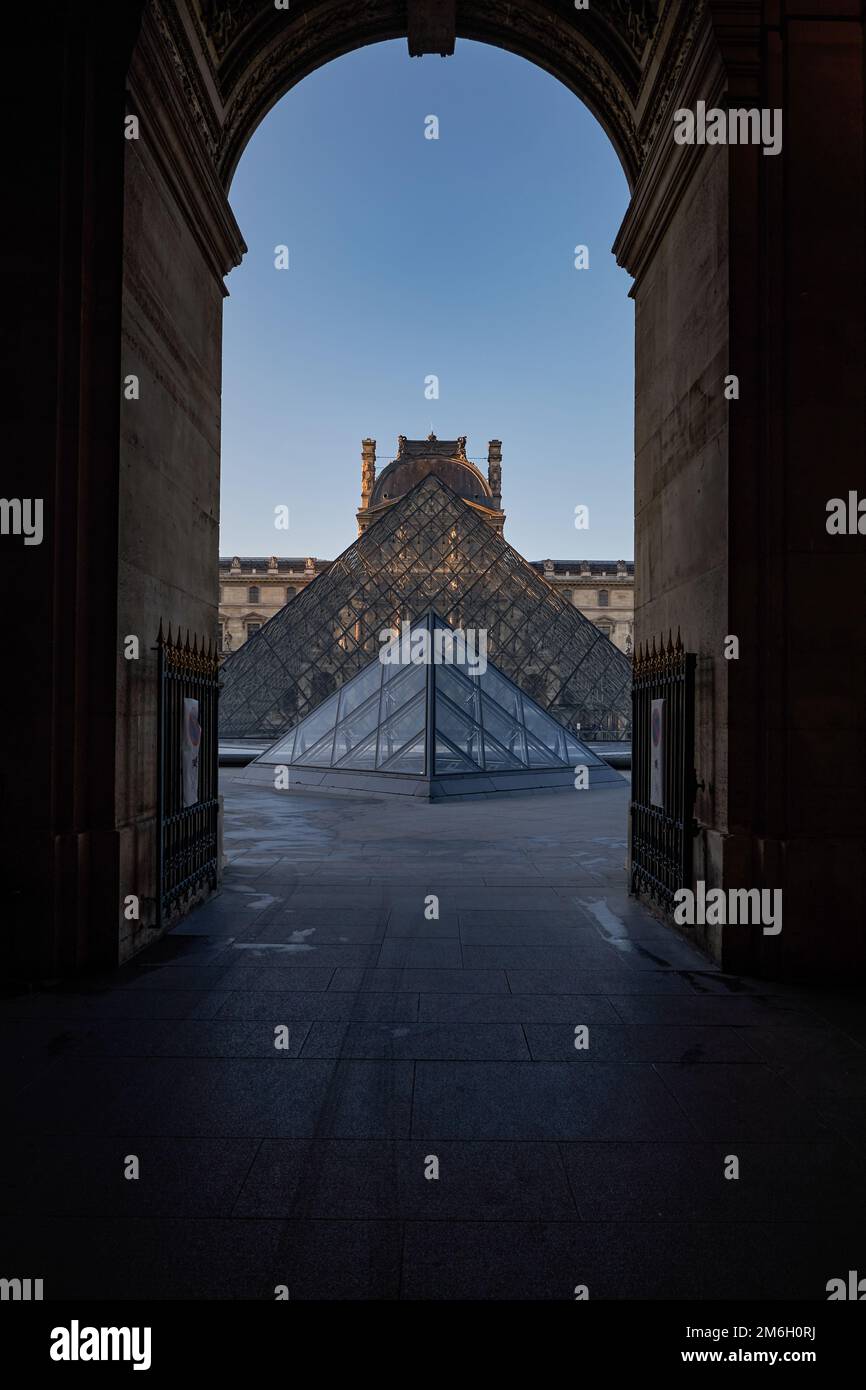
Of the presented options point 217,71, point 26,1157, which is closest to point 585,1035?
point 26,1157

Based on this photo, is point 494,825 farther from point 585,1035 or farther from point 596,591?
point 596,591

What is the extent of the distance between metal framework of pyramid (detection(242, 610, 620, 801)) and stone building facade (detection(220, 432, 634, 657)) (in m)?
43.3

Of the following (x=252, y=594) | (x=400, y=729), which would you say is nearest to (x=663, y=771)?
(x=400, y=729)

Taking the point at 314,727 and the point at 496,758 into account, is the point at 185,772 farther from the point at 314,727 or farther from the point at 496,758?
the point at 314,727

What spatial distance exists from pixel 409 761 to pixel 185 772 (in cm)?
1140

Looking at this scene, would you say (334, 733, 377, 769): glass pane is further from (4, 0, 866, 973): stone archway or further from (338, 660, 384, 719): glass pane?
(4, 0, 866, 973): stone archway

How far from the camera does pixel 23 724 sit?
4.74m

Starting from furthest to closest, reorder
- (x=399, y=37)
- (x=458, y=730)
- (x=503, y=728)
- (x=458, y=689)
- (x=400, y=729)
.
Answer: (x=503, y=728)
(x=458, y=689)
(x=400, y=729)
(x=458, y=730)
(x=399, y=37)

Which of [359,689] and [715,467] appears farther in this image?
[359,689]

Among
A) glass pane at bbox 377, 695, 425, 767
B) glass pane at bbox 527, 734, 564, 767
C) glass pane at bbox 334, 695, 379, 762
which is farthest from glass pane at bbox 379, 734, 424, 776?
glass pane at bbox 527, 734, 564, 767

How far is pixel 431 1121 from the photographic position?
3027mm

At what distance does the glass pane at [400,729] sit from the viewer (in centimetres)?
1784

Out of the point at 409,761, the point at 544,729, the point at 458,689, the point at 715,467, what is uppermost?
the point at 715,467
